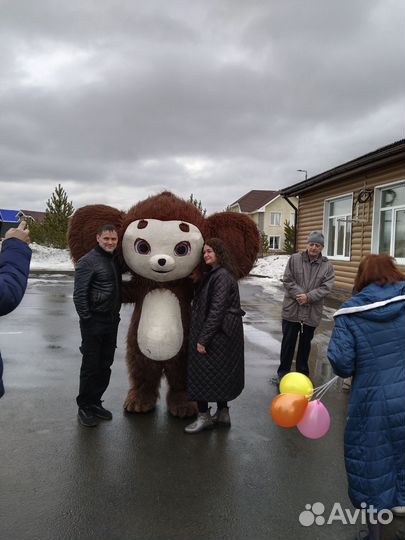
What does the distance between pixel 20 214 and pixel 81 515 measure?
185 cm

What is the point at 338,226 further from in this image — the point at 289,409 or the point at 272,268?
the point at 289,409

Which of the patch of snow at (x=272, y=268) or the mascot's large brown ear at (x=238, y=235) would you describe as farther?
the patch of snow at (x=272, y=268)

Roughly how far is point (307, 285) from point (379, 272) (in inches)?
100

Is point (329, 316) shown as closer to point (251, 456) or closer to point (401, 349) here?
point (251, 456)

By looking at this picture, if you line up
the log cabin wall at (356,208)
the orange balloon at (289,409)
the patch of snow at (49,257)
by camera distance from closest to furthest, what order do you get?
the orange balloon at (289,409) → the log cabin wall at (356,208) → the patch of snow at (49,257)

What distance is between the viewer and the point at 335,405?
460 centimetres

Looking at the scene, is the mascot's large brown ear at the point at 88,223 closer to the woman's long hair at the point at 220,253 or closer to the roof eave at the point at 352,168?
the woman's long hair at the point at 220,253

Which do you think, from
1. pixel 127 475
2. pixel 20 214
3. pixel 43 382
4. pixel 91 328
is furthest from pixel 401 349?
pixel 43 382

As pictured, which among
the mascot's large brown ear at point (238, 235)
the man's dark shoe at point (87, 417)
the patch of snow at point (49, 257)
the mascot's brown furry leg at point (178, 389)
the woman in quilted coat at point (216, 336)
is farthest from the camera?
the patch of snow at point (49, 257)

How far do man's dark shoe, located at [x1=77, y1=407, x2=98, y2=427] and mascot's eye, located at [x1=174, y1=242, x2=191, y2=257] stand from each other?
165 centimetres

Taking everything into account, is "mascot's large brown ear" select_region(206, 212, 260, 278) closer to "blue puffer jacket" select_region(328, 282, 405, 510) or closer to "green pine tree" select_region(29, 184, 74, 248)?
"blue puffer jacket" select_region(328, 282, 405, 510)

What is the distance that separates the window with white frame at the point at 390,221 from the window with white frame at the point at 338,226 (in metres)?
1.35

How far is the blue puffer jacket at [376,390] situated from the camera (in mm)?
2297

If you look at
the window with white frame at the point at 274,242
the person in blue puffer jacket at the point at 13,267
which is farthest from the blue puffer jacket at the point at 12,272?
the window with white frame at the point at 274,242
